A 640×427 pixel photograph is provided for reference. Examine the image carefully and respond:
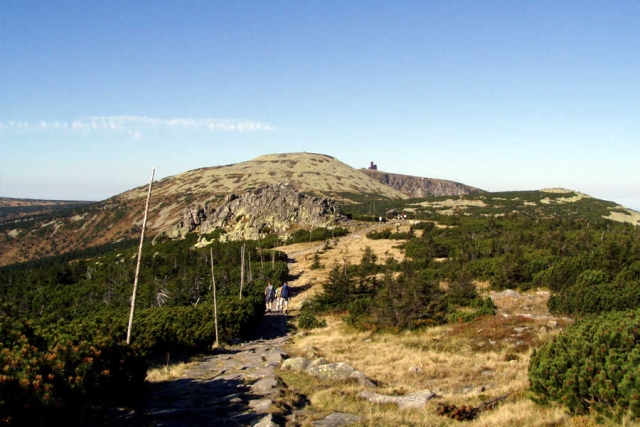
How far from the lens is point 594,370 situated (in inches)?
314

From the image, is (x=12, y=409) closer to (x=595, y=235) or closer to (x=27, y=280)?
(x=595, y=235)

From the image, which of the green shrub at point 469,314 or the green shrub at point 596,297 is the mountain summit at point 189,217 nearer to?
the green shrub at point 469,314

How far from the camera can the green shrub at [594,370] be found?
7207 millimetres

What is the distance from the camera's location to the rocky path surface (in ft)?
30.1

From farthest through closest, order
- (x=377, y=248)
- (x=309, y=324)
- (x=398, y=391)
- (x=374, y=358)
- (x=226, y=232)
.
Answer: (x=226, y=232), (x=377, y=248), (x=309, y=324), (x=374, y=358), (x=398, y=391)

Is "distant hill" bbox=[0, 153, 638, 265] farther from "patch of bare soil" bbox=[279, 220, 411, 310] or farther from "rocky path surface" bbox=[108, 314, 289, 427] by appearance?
"rocky path surface" bbox=[108, 314, 289, 427]

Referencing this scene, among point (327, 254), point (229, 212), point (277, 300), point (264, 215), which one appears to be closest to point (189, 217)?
point (229, 212)

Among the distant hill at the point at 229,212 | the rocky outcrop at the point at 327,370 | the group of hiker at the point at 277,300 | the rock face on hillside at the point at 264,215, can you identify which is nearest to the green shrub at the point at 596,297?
the rocky outcrop at the point at 327,370

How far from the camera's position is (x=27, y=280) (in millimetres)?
64750

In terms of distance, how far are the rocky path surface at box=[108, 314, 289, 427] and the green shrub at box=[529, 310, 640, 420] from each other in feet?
17.7

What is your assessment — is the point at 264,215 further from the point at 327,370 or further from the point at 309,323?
the point at 327,370

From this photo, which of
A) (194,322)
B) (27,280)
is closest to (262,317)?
(194,322)

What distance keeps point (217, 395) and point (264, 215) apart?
75230 millimetres

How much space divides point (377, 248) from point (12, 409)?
2232 inches
